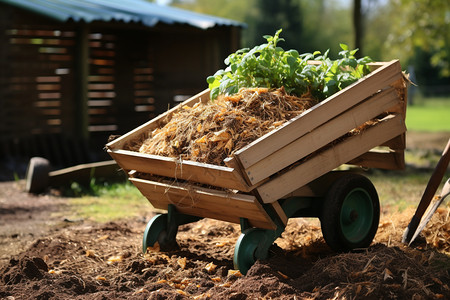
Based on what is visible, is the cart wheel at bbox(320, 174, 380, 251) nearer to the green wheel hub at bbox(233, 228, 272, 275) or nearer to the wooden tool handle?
the wooden tool handle

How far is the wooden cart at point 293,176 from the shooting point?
406cm

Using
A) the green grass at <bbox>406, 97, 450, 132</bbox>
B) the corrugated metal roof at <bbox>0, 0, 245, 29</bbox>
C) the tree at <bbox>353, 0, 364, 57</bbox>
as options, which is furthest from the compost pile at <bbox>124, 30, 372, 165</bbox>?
the green grass at <bbox>406, 97, 450, 132</bbox>

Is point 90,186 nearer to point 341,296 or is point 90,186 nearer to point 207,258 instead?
point 207,258

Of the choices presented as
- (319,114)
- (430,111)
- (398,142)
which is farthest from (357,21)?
(430,111)

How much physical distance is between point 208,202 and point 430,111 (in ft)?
81.9

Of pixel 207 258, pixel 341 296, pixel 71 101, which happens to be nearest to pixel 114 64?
pixel 71 101

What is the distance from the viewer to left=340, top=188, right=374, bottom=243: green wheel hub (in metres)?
4.69

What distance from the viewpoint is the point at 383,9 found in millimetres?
54781

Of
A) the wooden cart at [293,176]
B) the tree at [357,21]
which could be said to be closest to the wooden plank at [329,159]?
the wooden cart at [293,176]

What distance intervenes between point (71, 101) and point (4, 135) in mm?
1404

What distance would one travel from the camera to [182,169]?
4.28 m

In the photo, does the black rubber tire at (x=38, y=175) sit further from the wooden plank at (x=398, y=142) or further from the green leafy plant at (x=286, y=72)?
the wooden plank at (x=398, y=142)

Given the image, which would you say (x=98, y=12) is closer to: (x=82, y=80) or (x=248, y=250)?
(x=82, y=80)

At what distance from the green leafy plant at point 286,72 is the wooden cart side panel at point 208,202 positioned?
83cm
